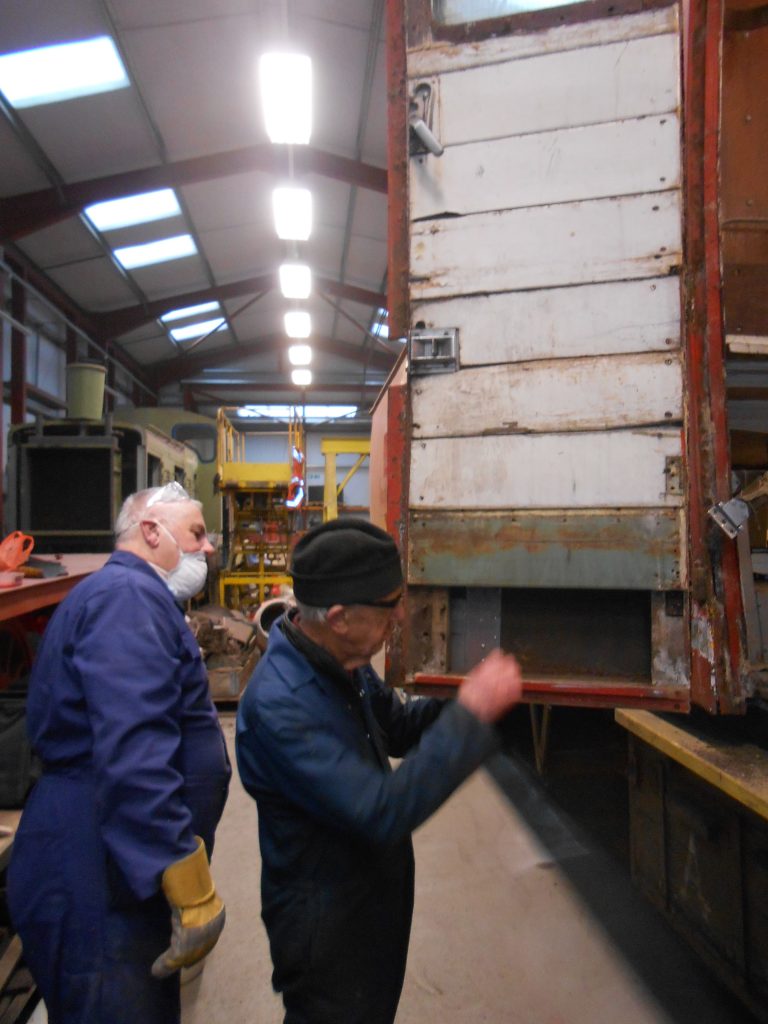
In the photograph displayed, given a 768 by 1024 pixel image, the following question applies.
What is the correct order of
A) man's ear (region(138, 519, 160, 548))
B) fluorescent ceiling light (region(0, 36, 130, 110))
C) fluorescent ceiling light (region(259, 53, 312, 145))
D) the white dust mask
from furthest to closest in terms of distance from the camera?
fluorescent ceiling light (region(259, 53, 312, 145)) → fluorescent ceiling light (region(0, 36, 130, 110)) → the white dust mask → man's ear (region(138, 519, 160, 548))

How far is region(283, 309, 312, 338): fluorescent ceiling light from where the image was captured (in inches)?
559

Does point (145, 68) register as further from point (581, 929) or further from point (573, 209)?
point (581, 929)

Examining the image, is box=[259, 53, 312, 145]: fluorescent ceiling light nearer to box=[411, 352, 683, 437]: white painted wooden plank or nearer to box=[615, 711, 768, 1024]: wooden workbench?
box=[411, 352, 683, 437]: white painted wooden plank

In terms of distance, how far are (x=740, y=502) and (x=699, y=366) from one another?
40 cm

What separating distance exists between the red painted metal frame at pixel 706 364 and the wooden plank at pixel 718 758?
24cm

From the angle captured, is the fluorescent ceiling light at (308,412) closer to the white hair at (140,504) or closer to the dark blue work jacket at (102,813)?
the white hair at (140,504)

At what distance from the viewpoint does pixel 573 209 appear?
1.99m

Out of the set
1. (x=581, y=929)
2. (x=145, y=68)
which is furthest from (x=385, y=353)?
(x=581, y=929)

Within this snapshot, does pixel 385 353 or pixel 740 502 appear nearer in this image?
pixel 740 502

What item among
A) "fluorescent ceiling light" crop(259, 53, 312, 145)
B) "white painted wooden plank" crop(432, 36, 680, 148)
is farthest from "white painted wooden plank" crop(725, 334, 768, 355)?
"fluorescent ceiling light" crop(259, 53, 312, 145)

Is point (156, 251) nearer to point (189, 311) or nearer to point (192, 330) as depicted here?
point (189, 311)

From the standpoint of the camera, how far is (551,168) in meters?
2.01

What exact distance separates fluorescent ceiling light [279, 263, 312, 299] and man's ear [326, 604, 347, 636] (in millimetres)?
11336

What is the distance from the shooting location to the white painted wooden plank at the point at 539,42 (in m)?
1.97
